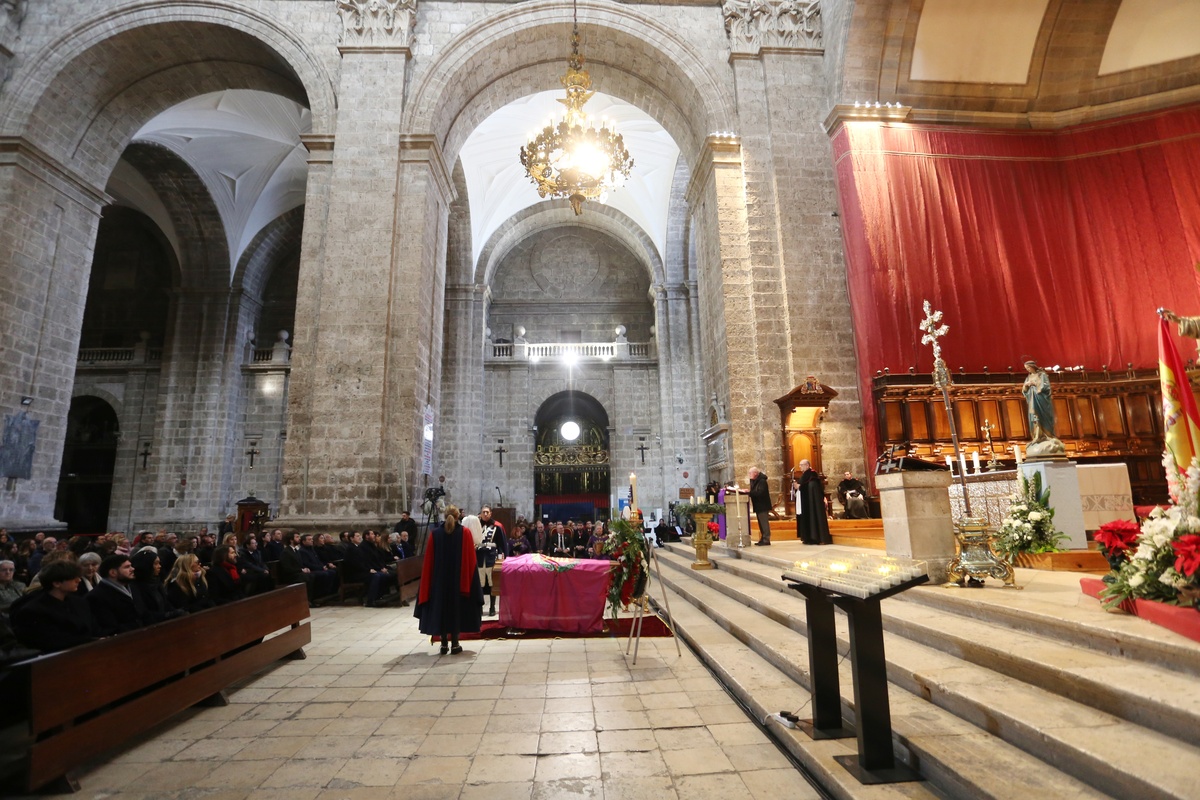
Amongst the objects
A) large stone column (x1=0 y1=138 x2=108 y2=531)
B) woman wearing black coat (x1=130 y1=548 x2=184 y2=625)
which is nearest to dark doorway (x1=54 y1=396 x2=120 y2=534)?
large stone column (x1=0 y1=138 x2=108 y2=531)

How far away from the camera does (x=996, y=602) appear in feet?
11.0

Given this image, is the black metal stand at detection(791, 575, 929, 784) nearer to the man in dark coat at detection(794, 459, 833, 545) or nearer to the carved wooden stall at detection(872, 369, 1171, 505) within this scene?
the man in dark coat at detection(794, 459, 833, 545)

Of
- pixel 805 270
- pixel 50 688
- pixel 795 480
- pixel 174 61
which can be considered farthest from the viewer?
pixel 174 61

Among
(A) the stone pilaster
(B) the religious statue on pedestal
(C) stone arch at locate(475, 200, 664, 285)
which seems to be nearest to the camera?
(B) the religious statue on pedestal

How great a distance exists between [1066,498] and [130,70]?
15.7 metres

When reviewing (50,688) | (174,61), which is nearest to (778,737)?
(50,688)

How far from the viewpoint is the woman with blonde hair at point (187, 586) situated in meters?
4.25

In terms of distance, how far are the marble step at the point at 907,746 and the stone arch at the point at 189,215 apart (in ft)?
58.6

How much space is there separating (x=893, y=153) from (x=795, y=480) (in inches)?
238

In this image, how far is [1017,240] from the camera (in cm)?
1009

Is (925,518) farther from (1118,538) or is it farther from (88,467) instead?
(88,467)

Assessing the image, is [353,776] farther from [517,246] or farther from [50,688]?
[517,246]

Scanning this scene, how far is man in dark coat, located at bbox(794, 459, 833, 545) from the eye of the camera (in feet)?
24.7

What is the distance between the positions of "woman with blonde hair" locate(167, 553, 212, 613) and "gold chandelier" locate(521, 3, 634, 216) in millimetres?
6624
